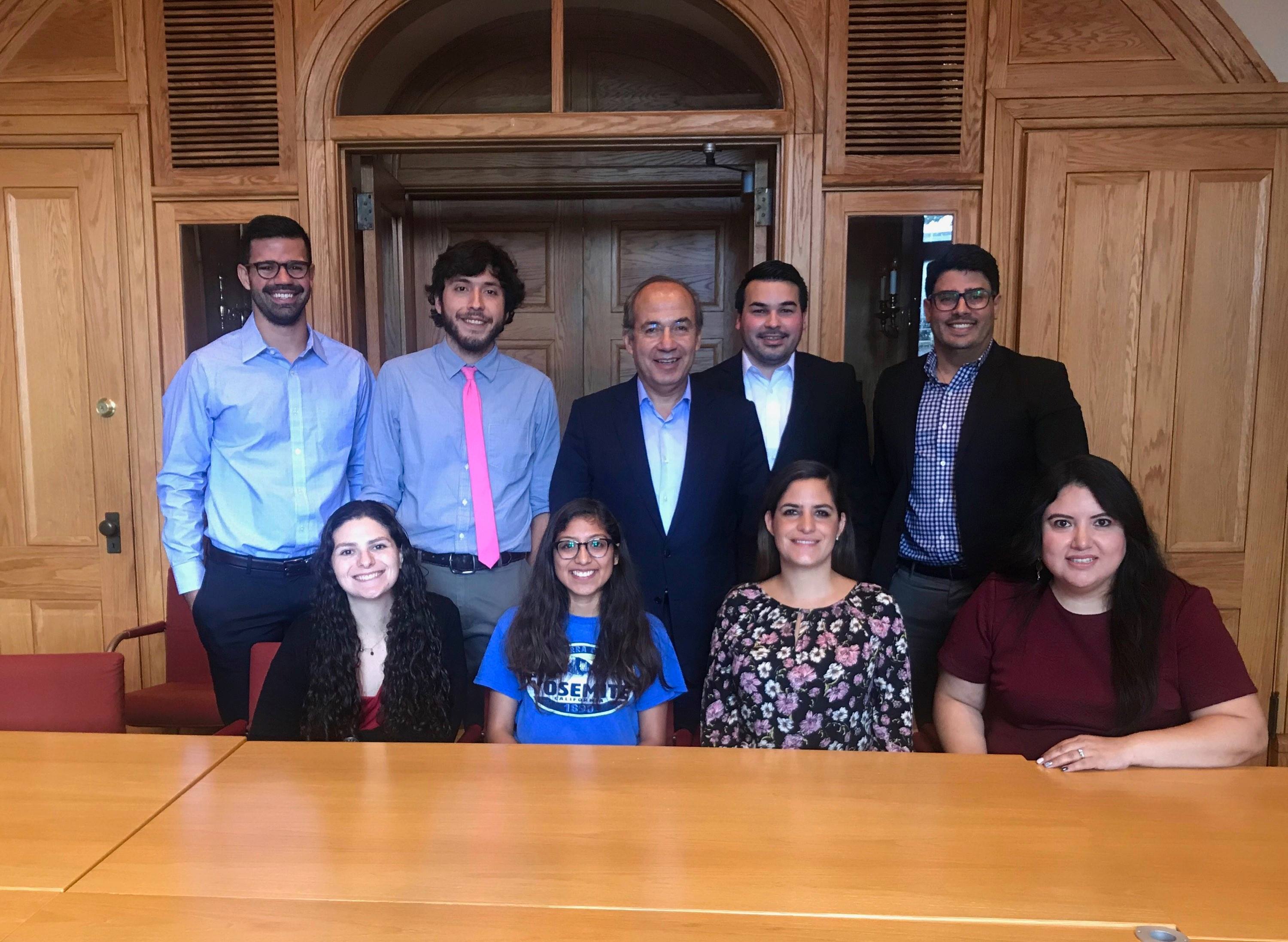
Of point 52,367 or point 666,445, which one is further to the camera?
point 52,367

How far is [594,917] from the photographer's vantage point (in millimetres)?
1057

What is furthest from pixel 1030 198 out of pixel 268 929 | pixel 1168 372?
pixel 268 929

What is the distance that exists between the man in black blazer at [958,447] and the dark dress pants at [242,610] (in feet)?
4.85

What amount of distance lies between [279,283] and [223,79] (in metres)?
1.17

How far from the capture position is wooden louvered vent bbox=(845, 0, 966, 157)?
2961 mm

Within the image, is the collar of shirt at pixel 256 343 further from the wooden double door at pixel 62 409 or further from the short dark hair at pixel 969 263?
the short dark hair at pixel 969 263

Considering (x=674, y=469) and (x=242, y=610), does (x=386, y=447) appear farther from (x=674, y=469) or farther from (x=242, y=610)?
(x=674, y=469)

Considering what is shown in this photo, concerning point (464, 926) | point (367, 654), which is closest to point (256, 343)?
point (367, 654)

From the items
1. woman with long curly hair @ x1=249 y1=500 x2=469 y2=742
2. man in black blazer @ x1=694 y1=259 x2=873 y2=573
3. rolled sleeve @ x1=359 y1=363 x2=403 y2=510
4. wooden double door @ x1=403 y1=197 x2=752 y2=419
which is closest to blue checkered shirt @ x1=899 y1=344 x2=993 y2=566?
man in black blazer @ x1=694 y1=259 x2=873 y2=573

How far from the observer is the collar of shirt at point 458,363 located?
245 cm

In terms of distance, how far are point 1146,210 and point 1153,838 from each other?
92.0 inches

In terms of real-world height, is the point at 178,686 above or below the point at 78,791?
below

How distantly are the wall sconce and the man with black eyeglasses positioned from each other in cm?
171

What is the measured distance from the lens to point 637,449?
2299mm
